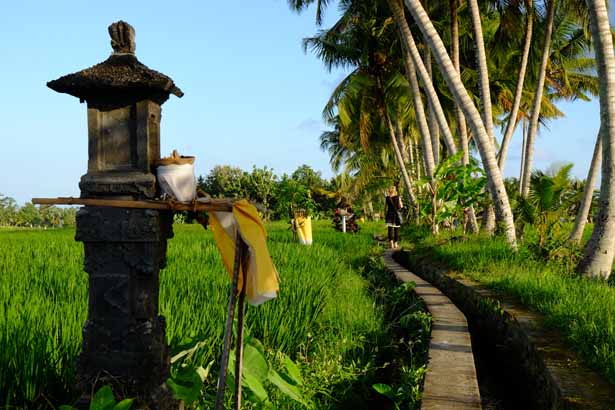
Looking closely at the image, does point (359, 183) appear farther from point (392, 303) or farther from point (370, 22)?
point (392, 303)

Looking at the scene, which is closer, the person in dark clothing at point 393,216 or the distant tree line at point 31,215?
the person in dark clothing at point 393,216

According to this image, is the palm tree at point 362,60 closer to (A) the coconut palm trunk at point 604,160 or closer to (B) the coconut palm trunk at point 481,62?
(B) the coconut palm trunk at point 481,62

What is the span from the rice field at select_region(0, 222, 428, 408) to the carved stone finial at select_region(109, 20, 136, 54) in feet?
4.84


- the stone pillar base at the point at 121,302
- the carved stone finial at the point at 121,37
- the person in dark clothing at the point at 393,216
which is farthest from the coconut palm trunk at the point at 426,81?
the stone pillar base at the point at 121,302

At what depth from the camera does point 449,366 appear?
11.9 feet

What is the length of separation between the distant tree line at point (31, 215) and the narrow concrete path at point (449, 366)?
211 feet

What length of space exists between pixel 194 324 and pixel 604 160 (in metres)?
5.52

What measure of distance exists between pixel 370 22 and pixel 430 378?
14.1 meters

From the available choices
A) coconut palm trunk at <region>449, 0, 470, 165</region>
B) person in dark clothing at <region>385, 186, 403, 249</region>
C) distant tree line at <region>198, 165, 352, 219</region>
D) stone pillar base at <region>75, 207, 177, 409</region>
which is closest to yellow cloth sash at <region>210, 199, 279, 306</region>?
stone pillar base at <region>75, 207, 177, 409</region>

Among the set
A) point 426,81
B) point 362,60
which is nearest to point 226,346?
point 426,81

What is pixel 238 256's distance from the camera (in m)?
2.11

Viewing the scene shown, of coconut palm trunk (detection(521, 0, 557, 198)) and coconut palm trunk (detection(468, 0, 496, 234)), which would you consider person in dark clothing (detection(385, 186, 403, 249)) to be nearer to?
coconut palm trunk (detection(468, 0, 496, 234))

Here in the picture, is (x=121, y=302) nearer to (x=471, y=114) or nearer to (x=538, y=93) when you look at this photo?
(x=471, y=114)

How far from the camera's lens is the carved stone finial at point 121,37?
7.87 ft
